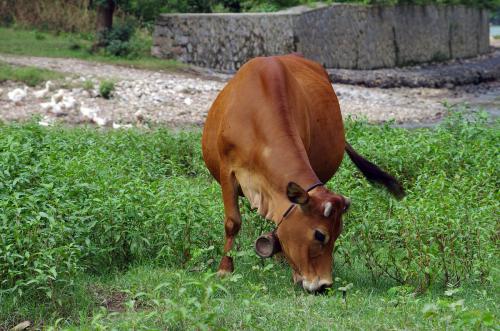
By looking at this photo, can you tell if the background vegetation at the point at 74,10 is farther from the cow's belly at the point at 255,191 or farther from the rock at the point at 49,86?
the cow's belly at the point at 255,191

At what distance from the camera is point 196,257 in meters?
6.69

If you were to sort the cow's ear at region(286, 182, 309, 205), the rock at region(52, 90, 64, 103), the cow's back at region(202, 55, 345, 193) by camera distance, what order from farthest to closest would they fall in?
the rock at region(52, 90, 64, 103) → the cow's back at region(202, 55, 345, 193) → the cow's ear at region(286, 182, 309, 205)

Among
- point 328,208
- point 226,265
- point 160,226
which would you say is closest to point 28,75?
point 160,226

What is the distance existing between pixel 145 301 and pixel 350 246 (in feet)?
5.32

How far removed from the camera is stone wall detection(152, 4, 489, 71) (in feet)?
67.3

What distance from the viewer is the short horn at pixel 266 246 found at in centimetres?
614

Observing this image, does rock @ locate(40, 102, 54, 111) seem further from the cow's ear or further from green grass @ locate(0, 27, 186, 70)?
the cow's ear

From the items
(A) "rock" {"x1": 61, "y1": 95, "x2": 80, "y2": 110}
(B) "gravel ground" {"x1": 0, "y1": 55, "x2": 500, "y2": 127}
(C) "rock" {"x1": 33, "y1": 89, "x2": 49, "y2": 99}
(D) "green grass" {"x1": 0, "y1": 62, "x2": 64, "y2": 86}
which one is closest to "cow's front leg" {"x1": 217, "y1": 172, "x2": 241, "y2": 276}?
(B) "gravel ground" {"x1": 0, "y1": 55, "x2": 500, "y2": 127}

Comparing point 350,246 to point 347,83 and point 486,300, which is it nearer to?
point 486,300

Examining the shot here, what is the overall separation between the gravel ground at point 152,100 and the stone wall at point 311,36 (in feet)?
3.24

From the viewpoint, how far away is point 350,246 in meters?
7.05

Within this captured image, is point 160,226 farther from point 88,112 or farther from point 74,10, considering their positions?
point 74,10

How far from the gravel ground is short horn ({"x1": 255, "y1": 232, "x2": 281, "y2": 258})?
718 centimetres

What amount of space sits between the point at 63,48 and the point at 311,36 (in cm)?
495
